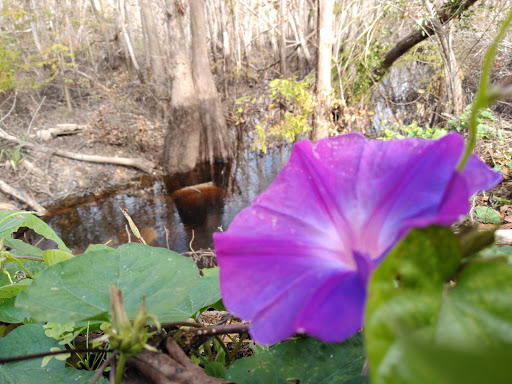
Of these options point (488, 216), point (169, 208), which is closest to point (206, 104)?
point (169, 208)

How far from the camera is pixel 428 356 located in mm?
132

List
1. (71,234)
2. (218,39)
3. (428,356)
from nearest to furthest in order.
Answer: (428,356), (71,234), (218,39)

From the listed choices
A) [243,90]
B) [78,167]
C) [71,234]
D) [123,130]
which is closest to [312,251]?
[71,234]

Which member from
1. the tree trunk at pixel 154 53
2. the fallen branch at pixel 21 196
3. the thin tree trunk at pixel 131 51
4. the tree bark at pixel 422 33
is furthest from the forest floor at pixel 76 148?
the tree bark at pixel 422 33

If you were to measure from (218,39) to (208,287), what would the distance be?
1352 cm

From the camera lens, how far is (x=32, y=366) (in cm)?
55

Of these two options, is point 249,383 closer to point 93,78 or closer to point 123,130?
point 123,130

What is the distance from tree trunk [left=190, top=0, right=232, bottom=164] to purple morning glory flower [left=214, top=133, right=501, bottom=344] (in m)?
7.56

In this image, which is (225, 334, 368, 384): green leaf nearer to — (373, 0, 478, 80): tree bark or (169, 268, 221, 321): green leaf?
(169, 268, 221, 321): green leaf

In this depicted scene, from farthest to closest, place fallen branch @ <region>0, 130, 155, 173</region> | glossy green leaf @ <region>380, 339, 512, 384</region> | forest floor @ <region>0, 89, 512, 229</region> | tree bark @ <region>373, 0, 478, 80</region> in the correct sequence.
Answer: fallen branch @ <region>0, 130, 155, 173</region>
forest floor @ <region>0, 89, 512, 229</region>
tree bark @ <region>373, 0, 478, 80</region>
glossy green leaf @ <region>380, 339, 512, 384</region>

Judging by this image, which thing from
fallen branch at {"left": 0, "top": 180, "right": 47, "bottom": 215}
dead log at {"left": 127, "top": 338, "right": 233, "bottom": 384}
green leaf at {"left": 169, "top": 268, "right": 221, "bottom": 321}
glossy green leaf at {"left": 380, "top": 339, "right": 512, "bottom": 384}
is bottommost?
fallen branch at {"left": 0, "top": 180, "right": 47, "bottom": 215}

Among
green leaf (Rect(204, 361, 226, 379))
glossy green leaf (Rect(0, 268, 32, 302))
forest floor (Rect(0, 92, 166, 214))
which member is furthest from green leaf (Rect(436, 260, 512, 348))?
forest floor (Rect(0, 92, 166, 214))

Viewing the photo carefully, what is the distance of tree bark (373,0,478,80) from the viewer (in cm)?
436

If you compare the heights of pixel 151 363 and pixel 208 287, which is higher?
pixel 151 363
